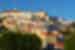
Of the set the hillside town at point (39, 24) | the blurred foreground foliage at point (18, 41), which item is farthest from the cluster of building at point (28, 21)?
the blurred foreground foliage at point (18, 41)

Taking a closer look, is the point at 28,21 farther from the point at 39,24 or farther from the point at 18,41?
the point at 18,41

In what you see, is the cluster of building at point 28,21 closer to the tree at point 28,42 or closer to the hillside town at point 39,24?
the hillside town at point 39,24

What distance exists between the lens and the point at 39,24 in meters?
2.68

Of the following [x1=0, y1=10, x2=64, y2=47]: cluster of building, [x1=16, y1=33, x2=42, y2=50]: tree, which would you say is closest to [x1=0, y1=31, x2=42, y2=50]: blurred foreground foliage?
[x1=16, y1=33, x2=42, y2=50]: tree

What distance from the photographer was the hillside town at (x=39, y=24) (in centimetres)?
250

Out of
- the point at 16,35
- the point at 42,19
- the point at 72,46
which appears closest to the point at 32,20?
the point at 42,19

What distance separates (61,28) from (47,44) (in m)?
0.31

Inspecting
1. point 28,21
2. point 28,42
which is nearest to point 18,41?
point 28,42

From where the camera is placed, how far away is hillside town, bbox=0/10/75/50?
2.50 metres

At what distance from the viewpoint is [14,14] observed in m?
2.65

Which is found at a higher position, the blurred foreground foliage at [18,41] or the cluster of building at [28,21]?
the cluster of building at [28,21]

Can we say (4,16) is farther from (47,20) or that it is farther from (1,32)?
(47,20)

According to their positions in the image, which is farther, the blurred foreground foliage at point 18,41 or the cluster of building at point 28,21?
the cluster of building at point 28,21

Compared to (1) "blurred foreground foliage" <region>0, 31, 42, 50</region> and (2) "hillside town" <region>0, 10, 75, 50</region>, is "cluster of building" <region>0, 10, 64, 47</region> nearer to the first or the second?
(2) "hillside town" <region>0, 10, 75, 50</region>
